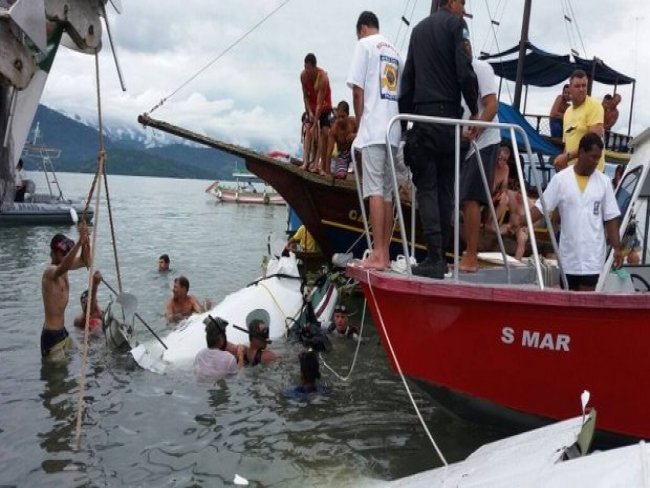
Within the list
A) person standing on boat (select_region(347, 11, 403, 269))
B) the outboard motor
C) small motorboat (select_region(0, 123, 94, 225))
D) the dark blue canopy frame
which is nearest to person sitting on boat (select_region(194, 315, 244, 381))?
the outboard motor

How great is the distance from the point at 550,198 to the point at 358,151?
5.19 ft

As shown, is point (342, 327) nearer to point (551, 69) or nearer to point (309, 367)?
point (309, 367)

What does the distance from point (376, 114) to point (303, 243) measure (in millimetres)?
8954

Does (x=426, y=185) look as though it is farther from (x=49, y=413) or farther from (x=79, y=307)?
(x=79, y=307)

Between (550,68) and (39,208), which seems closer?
(550,68)

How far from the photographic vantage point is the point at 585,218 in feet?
16.1

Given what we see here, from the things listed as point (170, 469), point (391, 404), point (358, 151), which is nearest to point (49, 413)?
point (170, 469)

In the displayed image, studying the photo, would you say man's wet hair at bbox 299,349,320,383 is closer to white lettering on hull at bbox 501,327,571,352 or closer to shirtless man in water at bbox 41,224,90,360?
shirtless man in water at bbox 41,224,90,360

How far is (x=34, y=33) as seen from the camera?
11.3ft

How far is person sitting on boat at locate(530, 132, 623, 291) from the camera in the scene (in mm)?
4918

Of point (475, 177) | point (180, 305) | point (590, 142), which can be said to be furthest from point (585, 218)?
point (180, 305)

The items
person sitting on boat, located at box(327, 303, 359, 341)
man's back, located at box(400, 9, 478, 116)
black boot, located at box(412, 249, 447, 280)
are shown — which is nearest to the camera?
man's back, located at box(400, 9, 478, 116)

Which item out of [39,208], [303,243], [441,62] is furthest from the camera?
[39,208]

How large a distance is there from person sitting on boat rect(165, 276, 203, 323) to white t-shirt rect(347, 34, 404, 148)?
698 centimetres
